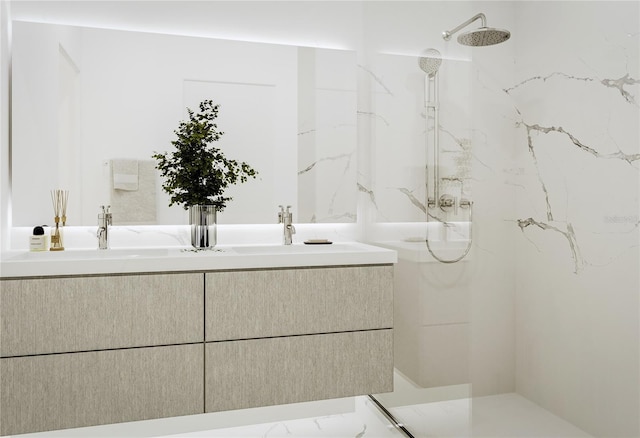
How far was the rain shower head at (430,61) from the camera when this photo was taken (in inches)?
73.0

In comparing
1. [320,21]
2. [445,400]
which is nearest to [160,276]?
[445,400]

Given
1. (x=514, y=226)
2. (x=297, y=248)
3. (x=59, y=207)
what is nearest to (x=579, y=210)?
(x=514, y=226)

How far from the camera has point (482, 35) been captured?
1684 millimetres

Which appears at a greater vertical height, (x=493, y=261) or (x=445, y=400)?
(x=493, y=261)

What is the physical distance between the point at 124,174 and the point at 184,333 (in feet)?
2.81

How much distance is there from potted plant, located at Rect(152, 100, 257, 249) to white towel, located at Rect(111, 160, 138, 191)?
119mm

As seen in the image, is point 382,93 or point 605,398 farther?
point 382,93

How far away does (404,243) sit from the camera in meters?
2.15

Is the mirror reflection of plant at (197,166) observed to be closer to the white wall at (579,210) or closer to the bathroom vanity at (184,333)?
the bathroom vanity at (184,333)

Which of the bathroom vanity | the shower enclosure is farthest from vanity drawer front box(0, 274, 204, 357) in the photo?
the shower enclosure

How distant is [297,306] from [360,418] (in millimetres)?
815

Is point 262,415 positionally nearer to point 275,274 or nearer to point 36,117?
point 275,274

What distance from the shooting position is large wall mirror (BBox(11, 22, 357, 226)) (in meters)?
2.21

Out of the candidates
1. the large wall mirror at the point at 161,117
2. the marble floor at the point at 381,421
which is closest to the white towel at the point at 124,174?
the large wall mirror at the point at 161,117
